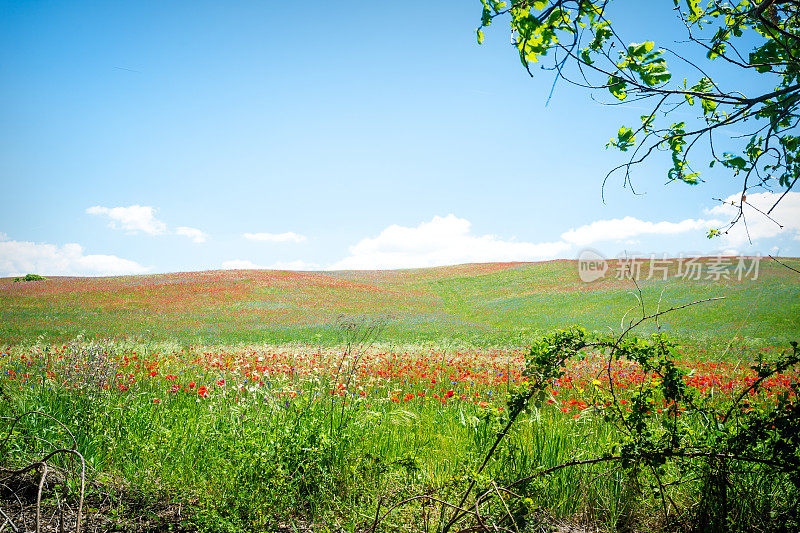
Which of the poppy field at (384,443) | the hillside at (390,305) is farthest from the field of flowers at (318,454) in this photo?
the hillside at (390,305)

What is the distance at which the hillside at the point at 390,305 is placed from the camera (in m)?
14.0

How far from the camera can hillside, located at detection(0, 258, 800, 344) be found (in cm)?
1405

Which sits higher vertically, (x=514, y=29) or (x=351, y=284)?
(x=514, y=29)

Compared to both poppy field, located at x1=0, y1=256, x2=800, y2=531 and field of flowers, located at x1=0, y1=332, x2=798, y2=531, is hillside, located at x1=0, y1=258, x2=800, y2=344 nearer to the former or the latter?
poppy field, located at x1=0, y1=256, x2=800, y2=531

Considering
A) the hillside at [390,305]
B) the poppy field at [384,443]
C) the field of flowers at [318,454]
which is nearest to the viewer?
the poppy field at [384,443]

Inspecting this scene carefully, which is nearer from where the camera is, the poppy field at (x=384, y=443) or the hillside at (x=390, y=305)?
the poppy field at (x=384, y=443)

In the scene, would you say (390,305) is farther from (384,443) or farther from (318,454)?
(318,454)

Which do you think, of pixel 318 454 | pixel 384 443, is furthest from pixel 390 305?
pixel 318 454

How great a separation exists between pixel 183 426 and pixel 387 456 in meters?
2.07

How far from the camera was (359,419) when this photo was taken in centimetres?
348

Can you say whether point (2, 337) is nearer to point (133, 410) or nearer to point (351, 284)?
point (133, 410)

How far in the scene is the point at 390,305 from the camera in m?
21.9

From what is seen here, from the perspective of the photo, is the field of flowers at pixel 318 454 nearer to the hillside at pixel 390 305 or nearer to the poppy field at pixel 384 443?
the poppy field at pixel 384 443

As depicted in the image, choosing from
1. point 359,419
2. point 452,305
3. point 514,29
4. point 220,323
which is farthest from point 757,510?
point 452,305
